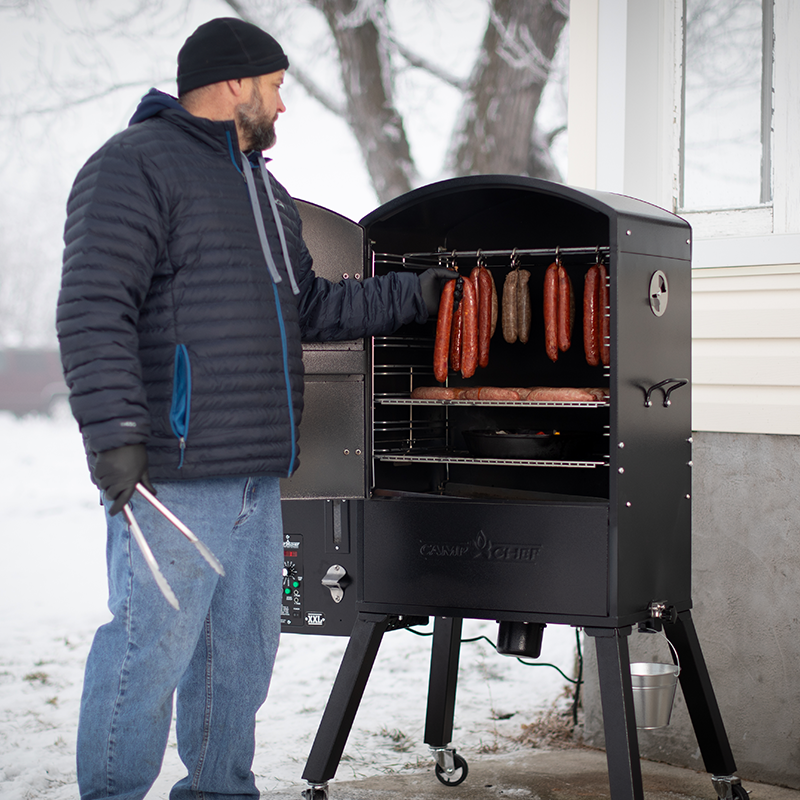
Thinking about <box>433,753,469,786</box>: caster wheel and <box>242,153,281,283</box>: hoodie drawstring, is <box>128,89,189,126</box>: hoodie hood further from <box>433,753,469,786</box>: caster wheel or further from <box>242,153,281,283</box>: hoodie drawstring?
<box>433,753,469,786</box>: caster wheel

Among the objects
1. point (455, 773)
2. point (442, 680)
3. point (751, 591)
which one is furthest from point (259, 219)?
point (751, 591)

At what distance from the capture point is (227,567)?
2561mm

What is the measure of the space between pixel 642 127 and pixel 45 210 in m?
5.91

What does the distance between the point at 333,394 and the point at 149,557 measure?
3.32 ft

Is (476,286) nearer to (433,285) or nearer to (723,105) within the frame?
(433,285)

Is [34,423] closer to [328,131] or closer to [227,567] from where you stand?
[328,131]

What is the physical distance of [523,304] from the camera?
3129 millimetres

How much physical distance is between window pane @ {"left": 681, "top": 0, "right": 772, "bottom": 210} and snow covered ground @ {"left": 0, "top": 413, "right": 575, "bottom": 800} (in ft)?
7.35

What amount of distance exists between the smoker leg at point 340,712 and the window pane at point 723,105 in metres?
2.00

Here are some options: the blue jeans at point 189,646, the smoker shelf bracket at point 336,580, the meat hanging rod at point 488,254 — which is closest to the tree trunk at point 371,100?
the meat hanging rod at point 488,254

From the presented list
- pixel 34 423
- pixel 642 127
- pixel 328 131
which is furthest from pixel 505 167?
pixel 34 423

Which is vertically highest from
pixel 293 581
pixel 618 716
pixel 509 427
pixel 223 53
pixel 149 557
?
pixel 223 53

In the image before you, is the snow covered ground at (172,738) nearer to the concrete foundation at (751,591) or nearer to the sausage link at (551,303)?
the concrete foundation at (751,591)

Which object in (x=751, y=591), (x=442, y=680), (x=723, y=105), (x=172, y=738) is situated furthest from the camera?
(x=172, y=738)
